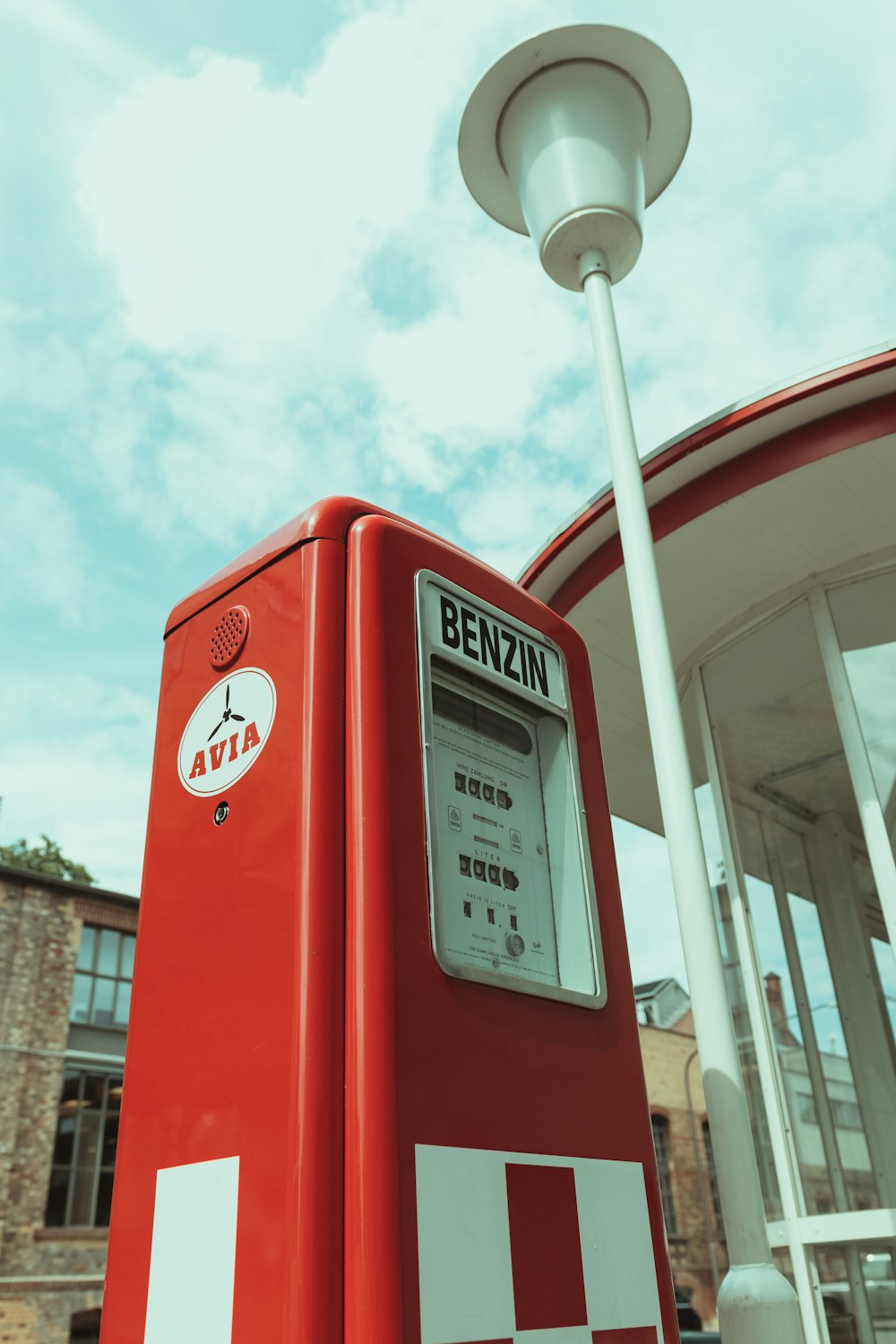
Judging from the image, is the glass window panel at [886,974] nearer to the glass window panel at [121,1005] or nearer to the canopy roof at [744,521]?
the canopy roof at [744,521]

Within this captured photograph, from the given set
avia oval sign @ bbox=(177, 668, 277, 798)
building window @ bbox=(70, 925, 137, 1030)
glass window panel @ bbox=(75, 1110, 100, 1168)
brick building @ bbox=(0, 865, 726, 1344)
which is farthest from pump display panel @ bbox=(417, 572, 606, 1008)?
building window @ bbox=(70, 925, 137, 1030)

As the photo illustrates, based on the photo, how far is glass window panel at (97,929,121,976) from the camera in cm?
1795

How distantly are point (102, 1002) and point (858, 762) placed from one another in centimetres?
1634

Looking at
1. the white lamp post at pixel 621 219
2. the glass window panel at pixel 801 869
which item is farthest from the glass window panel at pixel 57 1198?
the white lamp post at pixel 621 219

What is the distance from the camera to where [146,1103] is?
1.45 metres

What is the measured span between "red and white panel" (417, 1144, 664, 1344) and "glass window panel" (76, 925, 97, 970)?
17776mm

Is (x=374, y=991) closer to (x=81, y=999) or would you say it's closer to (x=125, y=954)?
(x=81, y=999)

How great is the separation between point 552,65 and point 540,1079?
233cm

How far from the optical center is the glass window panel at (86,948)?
17.7m

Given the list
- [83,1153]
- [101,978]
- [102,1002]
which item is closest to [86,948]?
[101,978]

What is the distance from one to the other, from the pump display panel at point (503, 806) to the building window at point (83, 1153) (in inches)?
649

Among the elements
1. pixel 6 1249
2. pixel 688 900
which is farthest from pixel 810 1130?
pixel 6 1249

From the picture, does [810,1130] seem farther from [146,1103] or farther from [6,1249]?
[6,1249]

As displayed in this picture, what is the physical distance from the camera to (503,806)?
5.49 ft
